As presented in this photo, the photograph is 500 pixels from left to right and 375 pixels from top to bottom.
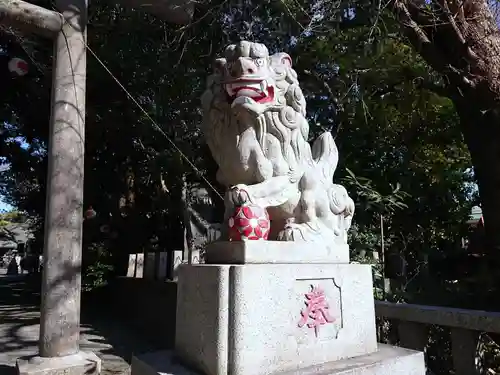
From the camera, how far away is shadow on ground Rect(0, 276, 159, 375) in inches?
189

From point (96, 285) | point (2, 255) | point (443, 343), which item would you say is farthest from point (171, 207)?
point (2, 255)

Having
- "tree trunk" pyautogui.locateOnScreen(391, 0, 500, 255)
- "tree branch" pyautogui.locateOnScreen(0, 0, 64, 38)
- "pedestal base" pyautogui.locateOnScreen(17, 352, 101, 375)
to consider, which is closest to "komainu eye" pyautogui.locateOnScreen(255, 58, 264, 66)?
"tree branch" pyautogui.locateOnScreen(0, 0, 64, 38)

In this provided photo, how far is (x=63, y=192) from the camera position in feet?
12.0

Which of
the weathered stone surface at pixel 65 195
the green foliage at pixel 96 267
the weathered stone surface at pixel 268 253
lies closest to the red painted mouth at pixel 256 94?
the weathered stone surface at pixel 268 253

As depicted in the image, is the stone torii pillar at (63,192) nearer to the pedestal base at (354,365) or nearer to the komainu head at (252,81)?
the pedestal base at (354,365)

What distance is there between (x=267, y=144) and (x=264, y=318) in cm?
93

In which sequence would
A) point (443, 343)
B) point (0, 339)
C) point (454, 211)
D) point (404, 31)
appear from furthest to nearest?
1. point (454, 211)
2. point (0, 339)
3. point (404, 31)
4. point (443, 343)

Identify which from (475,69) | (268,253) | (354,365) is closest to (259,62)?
(268,253)

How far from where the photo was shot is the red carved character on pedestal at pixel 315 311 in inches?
82.8

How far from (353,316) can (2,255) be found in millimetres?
32004

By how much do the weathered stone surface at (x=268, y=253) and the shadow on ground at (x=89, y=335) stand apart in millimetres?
2944

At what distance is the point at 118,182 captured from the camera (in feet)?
29.6

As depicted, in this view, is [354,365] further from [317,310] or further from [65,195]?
[65,195]

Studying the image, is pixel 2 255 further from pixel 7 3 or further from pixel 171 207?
pixel 7 3
